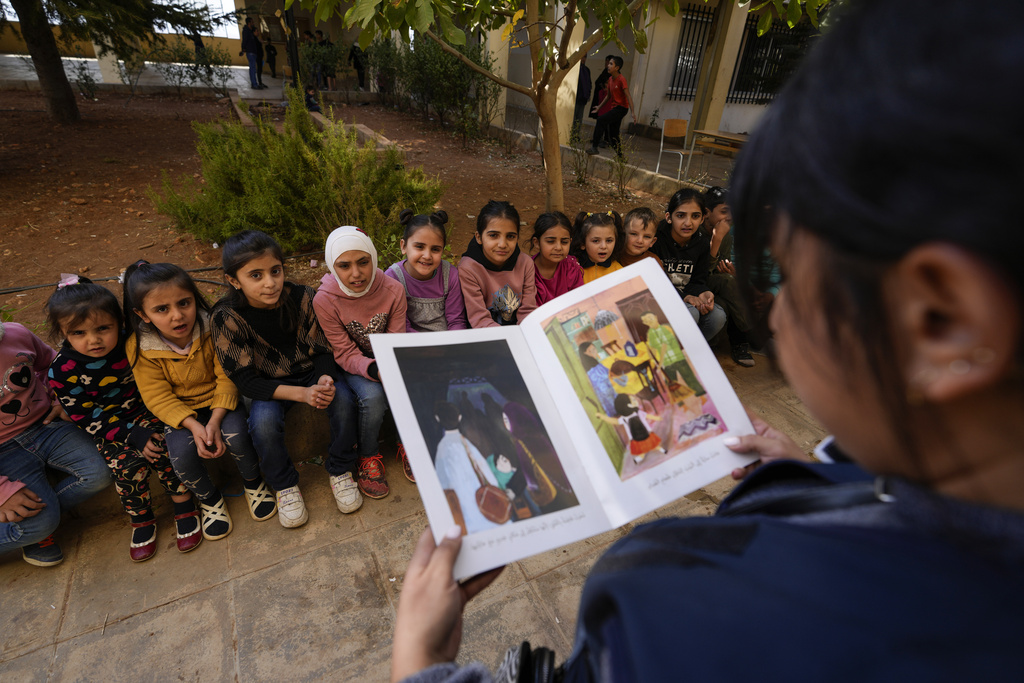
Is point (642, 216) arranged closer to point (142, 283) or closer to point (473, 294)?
point (473, 294)

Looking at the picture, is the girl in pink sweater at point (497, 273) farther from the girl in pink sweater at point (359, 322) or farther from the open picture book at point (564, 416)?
the open picture book at point (564, 416)

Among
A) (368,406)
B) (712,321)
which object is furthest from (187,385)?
(712,321)

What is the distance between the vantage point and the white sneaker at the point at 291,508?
1.90 meters

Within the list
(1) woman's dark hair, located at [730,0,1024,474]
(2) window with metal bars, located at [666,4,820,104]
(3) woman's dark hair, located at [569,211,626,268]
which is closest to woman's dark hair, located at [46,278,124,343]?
(1) woman's dark hair, located at [730,0,1024,474]

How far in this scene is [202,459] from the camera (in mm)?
1985

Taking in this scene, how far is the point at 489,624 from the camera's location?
159 centimetres

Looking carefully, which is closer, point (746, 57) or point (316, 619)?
point (316, 619)

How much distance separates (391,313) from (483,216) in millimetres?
718

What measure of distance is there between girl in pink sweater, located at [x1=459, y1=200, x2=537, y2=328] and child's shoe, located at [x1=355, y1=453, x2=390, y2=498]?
81 centimetres

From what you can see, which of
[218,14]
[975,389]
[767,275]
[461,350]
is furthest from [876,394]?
[218,14]

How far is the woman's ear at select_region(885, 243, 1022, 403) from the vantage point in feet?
0.96

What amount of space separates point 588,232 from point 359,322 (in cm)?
138

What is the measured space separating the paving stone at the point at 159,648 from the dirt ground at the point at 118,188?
2180 mm

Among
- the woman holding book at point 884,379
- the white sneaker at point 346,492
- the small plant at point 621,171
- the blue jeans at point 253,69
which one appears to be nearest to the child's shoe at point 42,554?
the white sneaker at point 346,492
